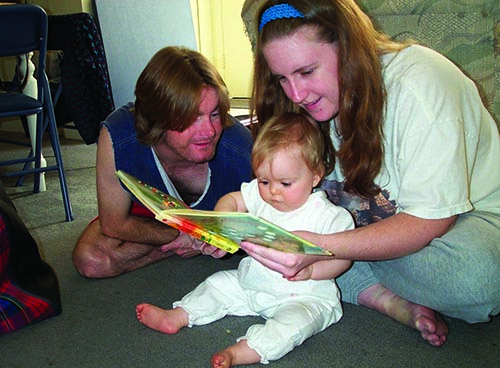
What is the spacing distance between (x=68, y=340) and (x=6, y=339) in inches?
6.1

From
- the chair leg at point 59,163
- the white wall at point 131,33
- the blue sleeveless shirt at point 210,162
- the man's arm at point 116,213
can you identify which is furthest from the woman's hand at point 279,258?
the white wall at point 131,33

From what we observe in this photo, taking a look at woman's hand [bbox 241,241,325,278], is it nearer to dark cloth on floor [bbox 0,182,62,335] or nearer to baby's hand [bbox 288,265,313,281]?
baby's hand [bbox 288,265,313,281]

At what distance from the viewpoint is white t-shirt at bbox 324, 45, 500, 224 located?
3.38 feet

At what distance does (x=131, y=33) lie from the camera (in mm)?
3625

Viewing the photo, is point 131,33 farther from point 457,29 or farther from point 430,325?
point 430,325

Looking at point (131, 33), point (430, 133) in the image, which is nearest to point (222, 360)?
point (430, 133)

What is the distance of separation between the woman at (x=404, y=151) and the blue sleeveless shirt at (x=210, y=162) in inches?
10.9

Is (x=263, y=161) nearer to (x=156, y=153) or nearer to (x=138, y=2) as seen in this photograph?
(x=156, y=153)

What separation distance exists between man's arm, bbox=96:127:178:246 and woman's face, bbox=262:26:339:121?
0.57 m

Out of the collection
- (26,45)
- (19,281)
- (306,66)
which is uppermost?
(306,66)

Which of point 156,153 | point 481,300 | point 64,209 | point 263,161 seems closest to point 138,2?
point 64,209

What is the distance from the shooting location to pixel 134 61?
143 inches

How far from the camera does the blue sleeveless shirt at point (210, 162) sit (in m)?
1.42

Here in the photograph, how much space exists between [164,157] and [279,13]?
583 mm
